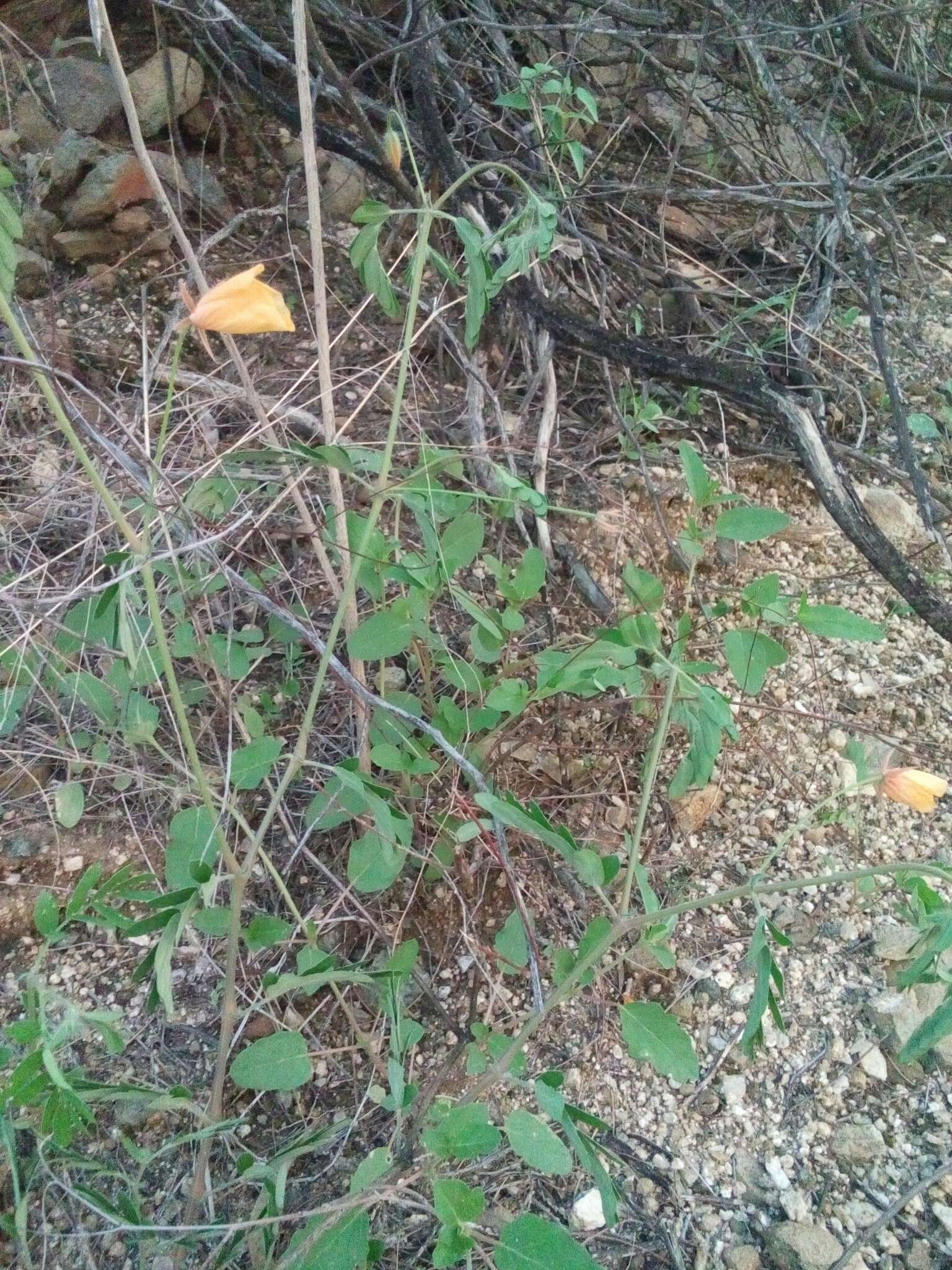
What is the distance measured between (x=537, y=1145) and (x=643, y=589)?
2.01 ft

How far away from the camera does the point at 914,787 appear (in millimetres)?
921

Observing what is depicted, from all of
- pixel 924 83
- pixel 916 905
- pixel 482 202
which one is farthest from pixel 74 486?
pixel 924 83

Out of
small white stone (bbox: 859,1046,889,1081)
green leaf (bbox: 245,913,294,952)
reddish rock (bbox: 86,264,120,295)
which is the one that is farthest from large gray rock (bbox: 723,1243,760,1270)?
reddish rock (bbox: 86,264,120,295)

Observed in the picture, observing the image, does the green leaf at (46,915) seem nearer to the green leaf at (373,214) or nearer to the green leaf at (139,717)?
the green leaf at (139,717)

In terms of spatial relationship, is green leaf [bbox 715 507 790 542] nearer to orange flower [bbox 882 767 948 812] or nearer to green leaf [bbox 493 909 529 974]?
orange flower [bbox 882 767 948 812]

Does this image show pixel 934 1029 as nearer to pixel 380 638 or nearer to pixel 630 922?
pixel 630 922

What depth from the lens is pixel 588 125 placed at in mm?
2238

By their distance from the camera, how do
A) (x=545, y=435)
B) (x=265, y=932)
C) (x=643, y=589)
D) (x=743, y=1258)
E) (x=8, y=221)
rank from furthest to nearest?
(x=545, y=435), (x=643, y=589), (x=743, y=1258), (x=265, y=932), (x=8, y=221)

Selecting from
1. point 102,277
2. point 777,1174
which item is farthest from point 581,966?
point 102,277

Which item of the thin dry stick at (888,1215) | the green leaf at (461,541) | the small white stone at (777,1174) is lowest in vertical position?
the small white stone at (777,1174)

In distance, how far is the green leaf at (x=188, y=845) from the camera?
0.99 metres

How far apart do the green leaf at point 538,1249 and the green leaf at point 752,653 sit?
540 mm

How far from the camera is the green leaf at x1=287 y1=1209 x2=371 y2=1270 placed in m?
0.78

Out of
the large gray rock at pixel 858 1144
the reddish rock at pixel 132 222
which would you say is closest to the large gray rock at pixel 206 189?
the reddish rock at pixel 132 222
